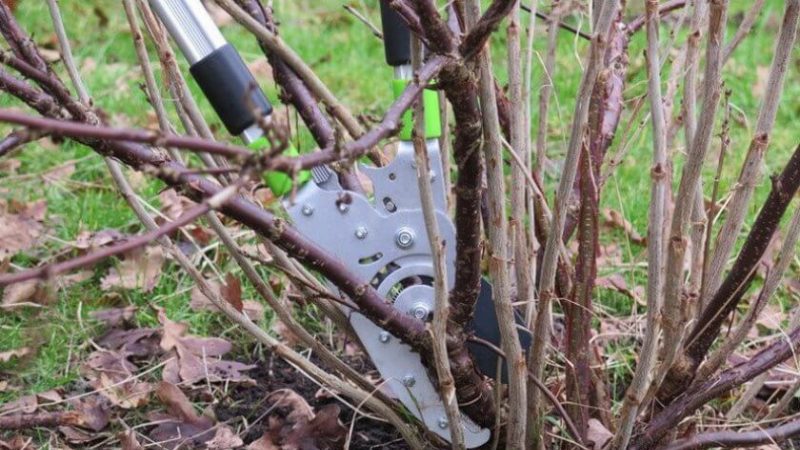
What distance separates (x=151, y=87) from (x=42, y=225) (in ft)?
4.10

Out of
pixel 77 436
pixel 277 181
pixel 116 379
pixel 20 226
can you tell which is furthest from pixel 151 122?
pixel 277 181

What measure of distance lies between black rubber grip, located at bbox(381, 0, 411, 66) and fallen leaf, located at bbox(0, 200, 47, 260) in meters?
1.41

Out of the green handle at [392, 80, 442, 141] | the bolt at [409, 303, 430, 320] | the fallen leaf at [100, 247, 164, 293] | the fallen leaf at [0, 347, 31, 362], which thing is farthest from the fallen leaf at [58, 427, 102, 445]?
the green handle at [392, 80, 442, 141]

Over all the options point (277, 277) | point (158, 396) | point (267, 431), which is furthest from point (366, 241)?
point (277, 277)

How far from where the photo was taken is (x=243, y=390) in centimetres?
224

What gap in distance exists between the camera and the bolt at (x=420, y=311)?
5.37ft

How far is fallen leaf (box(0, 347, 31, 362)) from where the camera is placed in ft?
7.56

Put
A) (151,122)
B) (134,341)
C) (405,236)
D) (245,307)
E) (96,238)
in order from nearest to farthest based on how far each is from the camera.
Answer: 1. (405,236)
2. (134,341)
3. (245,307)
4. (96,238)
5. (151,122)

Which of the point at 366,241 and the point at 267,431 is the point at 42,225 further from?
the point at 366,241

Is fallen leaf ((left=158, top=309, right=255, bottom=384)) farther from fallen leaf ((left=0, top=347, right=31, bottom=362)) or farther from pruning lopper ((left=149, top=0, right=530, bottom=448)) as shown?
pruning lopper ((left=149, top=0, right=530, bottom=448))

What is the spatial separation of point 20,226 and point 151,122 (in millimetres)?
731

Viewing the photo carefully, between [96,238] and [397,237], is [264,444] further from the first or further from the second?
[96,238]

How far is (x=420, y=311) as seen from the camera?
5.37 ft

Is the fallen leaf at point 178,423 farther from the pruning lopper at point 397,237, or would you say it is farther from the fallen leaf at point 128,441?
the pruning lopper at point 397,237
